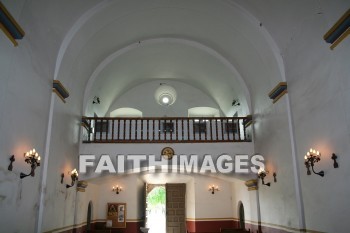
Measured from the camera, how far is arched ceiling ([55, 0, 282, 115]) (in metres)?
9.92

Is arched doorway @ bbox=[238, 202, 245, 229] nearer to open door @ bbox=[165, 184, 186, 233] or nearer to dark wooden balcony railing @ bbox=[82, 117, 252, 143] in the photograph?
dark wooden balcony railing @ bbox=[82, 117, 252, 143]

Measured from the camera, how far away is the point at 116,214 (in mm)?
15414

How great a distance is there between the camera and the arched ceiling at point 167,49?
9922 mm

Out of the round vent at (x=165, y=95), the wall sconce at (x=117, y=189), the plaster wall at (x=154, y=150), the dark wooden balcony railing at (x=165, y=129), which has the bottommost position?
the wall sconce at (x=117, y=189)

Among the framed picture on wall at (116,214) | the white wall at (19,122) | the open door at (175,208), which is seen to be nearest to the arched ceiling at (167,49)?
the white wall at (19,122)

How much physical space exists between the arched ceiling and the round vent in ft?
3.30

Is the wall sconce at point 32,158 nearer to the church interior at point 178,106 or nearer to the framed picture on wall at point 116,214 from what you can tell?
the church interior at point 178,106

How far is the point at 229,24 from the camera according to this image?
10.8 metres

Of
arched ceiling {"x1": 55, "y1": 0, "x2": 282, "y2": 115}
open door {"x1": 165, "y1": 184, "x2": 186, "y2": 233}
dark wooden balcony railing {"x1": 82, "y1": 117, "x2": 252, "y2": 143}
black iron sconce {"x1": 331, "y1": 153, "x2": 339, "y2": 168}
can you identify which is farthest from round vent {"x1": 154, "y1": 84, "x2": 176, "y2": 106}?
black iron sconce {"x1": 331, "y1": 153, "x2": 339, "y2": 168}

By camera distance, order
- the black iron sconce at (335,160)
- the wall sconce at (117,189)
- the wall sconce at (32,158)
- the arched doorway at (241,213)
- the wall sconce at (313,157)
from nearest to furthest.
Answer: the black iron sconce at (335,160)
the wall sconce at (32,158)
the wall sconce at (313,157)
the arched doorway at (241,213)
the wall sconce at (117,189)

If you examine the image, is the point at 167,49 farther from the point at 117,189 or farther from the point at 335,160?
the point at 335,160

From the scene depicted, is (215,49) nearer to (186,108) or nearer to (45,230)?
(186,108)

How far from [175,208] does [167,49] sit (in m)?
8.93

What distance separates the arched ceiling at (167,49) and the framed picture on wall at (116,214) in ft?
15.7
